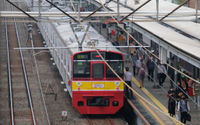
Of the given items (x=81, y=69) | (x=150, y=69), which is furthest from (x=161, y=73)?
(x=81, y=69)

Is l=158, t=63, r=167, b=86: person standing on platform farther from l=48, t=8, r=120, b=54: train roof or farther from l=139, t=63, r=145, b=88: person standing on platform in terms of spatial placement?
l=48, t=8, r=120, b=54: train roof

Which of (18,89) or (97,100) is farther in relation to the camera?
(18,89)

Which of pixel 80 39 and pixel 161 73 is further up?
pixel 80 39

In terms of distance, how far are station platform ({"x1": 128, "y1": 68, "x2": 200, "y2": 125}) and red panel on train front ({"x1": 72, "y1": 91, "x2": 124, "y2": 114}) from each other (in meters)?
1.07

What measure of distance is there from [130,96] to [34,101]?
3672 mm

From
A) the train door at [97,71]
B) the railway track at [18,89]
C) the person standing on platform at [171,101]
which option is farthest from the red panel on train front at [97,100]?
the person standing on platform at [171,101]

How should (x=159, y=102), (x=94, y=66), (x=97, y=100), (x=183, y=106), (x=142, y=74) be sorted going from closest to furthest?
(x=183, y=106), (x=94, y=66), (x=97, y=100), (x=159, y=102), (x=142, y=74)

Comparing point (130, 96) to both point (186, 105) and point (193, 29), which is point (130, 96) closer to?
point (193, 29)

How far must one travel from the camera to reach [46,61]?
27109mm

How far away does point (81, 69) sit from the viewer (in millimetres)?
17406

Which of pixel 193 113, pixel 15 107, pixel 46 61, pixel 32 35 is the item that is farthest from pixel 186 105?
pixel 32 35

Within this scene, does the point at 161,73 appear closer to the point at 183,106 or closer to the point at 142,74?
the point at 142,74

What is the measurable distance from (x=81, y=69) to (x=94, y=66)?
440 millimetres

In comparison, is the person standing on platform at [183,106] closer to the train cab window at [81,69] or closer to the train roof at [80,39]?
the train roof at [80,39]
